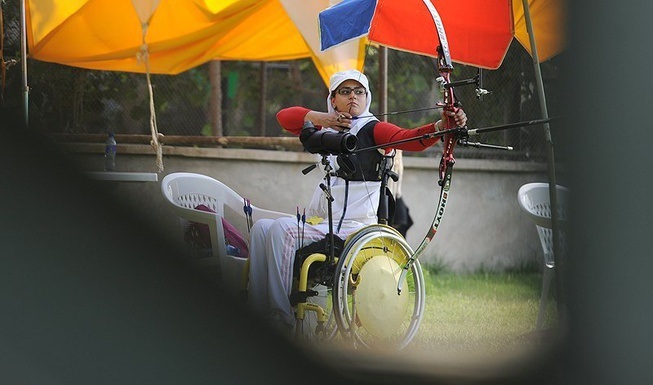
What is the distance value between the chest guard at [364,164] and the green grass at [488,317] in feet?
1.13

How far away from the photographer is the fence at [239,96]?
3.44 ft

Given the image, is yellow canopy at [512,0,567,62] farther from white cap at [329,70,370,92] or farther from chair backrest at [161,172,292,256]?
white cap at [329,70,370,92]

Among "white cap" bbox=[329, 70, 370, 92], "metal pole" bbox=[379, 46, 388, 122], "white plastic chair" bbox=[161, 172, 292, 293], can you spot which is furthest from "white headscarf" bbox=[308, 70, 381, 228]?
"metal pole" bbox=[379, 46, 388, 122]

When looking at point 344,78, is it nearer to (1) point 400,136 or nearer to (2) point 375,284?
(1) point 400,136

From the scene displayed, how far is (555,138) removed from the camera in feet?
2.81

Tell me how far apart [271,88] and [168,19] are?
Answer: 2.36 m

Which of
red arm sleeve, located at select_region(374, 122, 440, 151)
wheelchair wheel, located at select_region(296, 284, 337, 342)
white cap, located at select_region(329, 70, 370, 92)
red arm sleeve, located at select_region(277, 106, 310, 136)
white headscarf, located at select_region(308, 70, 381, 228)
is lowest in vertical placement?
wheelchair wheel, located at select_region(296, 284, 337, 342)

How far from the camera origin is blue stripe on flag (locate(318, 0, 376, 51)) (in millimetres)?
2205

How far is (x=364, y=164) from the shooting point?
223 cm

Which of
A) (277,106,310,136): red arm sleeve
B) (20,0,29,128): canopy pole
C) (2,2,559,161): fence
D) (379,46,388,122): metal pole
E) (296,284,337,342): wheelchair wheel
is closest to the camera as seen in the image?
(20,0,29,128): canopy pole

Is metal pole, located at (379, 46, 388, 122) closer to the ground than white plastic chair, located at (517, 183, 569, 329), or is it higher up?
higher up

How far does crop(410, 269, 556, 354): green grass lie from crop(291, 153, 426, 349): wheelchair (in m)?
0.07

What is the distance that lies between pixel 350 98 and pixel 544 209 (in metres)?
1.24

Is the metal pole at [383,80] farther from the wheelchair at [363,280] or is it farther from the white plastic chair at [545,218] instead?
the white plastic chair at [545,218]
